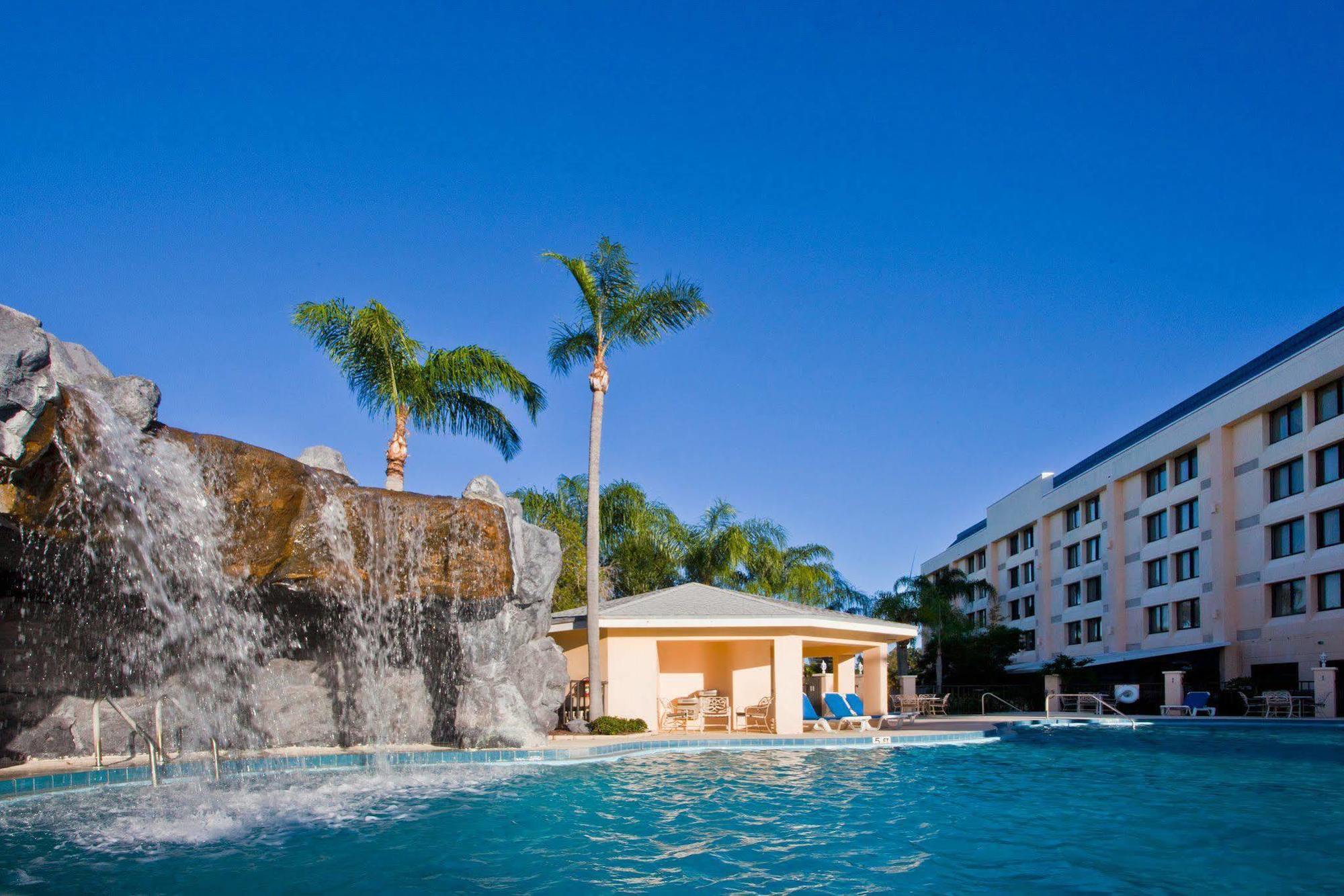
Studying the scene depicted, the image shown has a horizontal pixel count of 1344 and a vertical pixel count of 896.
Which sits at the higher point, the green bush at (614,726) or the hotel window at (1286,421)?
the hotel window at (1286,421)

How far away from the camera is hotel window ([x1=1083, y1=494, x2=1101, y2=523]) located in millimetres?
50750

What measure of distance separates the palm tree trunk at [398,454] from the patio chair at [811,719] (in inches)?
400

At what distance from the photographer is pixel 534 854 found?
31.1 feet

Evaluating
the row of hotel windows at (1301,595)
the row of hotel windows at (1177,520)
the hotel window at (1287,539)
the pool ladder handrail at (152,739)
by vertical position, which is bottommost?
the pool ladder handrail at (152,739)

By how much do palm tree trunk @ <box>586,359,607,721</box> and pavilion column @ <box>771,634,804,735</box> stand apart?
3816 mm

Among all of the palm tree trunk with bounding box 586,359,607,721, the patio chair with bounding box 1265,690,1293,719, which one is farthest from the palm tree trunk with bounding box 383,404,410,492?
the patio chair with bounding box 1265,690,1293,719

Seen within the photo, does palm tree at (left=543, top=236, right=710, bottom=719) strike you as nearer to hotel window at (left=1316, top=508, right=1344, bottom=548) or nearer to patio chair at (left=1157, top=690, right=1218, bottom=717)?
patio chair at (left=1157, top=690, right=1218, bottom=717)

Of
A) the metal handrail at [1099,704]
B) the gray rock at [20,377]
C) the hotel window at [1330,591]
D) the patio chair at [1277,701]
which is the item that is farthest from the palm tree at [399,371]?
the hotel window at [1330,591]

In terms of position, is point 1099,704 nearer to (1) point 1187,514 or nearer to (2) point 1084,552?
(1) point 1187,514

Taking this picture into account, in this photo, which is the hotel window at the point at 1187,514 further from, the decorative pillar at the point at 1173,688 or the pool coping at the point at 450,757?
the pool coping at the point at 450,757

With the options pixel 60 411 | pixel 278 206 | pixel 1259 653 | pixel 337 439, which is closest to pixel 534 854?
pixel 60 411

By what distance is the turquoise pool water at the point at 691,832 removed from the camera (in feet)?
27.8

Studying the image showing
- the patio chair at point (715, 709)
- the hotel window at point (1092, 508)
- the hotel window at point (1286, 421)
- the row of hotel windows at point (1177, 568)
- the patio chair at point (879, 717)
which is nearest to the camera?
the patio chair at point (715, 709)

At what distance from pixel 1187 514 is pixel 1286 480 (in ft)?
21.8
